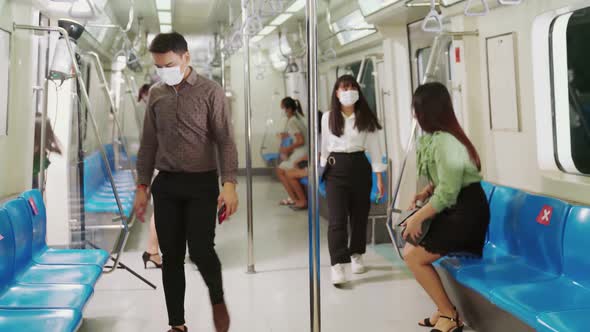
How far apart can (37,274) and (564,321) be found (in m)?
2.56

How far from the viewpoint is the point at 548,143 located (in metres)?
3.21

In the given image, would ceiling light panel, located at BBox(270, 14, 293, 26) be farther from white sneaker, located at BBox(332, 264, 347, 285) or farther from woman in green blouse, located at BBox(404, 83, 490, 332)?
woman in green blouse, located at BBox(404, 83, 490, 332)

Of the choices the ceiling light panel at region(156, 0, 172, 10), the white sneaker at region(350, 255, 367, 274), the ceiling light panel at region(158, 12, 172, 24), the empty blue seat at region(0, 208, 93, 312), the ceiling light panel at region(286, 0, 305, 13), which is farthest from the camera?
the ceiling light panel at region(286, 0, 305, 13)

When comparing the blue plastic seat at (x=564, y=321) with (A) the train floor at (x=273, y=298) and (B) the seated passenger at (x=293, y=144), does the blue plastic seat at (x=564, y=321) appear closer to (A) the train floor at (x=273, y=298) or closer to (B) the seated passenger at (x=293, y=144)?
(A) the train floor at (x=273, y=298)

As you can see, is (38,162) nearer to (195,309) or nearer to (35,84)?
(35,84)

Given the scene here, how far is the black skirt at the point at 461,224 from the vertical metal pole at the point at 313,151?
908 millimetres

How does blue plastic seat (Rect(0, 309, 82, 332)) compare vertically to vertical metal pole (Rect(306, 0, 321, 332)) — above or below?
below

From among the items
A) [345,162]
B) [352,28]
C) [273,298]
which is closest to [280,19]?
[352,28]

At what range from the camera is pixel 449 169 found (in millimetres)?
2686

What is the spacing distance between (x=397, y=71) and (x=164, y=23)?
434 cm

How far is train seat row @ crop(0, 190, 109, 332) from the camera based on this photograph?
2168 millimetres

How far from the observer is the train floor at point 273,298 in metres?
3.12

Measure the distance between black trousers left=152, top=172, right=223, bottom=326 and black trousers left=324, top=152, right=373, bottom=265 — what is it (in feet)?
4.56

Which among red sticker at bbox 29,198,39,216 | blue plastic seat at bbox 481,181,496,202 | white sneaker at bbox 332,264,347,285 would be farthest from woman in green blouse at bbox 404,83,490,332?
red sticker at bbox 29,198,39,216
